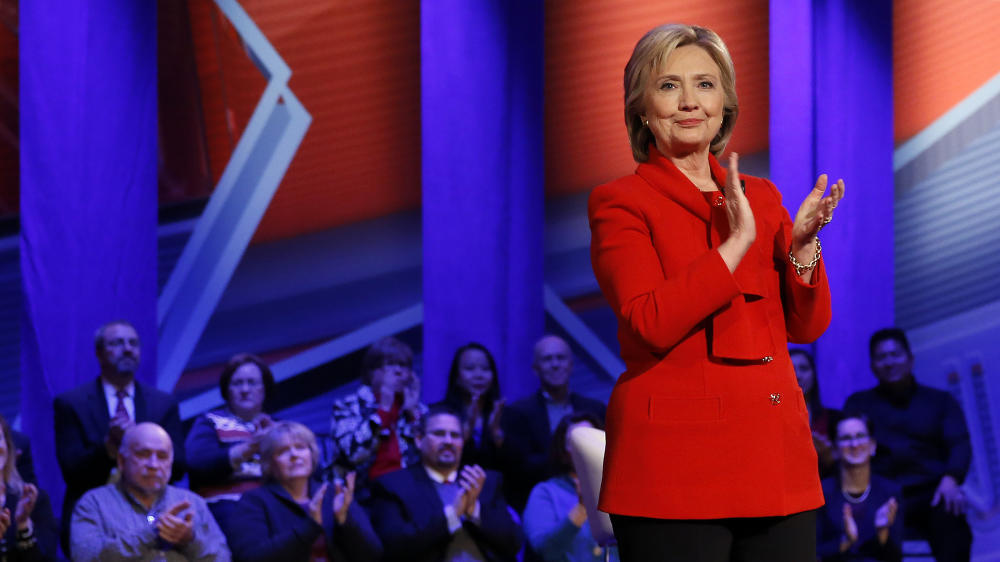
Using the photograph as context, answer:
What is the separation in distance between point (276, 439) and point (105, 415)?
0.63m

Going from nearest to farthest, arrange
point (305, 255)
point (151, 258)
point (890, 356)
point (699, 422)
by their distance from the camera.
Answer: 1. point (699, 422)
2. point (890, 356)
3. point (151, 258)
4. point (305, 255)

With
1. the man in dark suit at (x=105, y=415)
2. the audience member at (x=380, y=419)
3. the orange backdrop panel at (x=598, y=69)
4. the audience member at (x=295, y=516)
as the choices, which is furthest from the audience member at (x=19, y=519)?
the orange backdrop panel at (x=598, y=69)

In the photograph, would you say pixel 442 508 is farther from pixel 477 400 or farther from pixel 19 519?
pixel 19 519

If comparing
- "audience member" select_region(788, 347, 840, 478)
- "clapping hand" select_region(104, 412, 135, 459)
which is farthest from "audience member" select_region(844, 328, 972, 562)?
"clapping hand" select_region(104, 412, 135, 459)

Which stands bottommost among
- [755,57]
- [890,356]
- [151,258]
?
[890,356]

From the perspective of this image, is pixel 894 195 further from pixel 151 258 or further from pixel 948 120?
pixel 151 258

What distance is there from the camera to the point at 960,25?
5176mm

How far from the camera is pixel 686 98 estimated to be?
4.44 feet

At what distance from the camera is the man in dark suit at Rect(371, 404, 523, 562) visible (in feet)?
13.3

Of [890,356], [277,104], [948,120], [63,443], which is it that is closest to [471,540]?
[63,443]

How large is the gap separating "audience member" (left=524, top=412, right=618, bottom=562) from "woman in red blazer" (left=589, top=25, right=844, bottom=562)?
8.85 feet

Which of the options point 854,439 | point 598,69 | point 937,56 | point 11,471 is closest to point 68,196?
point 11,471

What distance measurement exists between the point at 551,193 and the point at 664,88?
4.02m

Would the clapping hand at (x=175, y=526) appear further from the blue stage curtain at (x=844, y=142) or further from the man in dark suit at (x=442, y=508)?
the blue stage curtain at (x=844, y=142)
